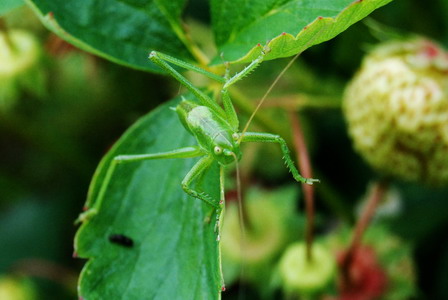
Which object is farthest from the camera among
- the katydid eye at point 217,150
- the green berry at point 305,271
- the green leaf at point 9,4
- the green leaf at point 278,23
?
the green berry at point 305,271

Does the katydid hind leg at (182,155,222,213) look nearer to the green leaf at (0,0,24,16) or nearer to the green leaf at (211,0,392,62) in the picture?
the green leaf at (211,0,392,62)

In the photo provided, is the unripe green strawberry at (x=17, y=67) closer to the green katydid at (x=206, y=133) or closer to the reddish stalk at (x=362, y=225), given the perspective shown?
the green katydid at (x=206, y=133)

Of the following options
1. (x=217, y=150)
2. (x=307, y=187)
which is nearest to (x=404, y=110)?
(x=307, y=187)

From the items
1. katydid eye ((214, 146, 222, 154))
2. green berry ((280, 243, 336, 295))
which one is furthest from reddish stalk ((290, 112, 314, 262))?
katydid eye ((214, 146, 222, 154))

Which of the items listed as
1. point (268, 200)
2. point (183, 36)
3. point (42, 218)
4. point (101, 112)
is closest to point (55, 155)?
point (101, 112)

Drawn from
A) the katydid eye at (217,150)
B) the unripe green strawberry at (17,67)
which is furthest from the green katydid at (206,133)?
the unripe green strawberry at (17,67)

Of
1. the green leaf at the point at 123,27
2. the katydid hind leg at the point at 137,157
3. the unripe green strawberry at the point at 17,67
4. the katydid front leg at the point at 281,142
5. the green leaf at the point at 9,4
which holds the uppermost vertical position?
the unripe green strawberry at the point at 17,67

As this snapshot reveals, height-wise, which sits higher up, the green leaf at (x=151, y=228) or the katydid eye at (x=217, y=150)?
the katydid eye at (x=217, y=150)
